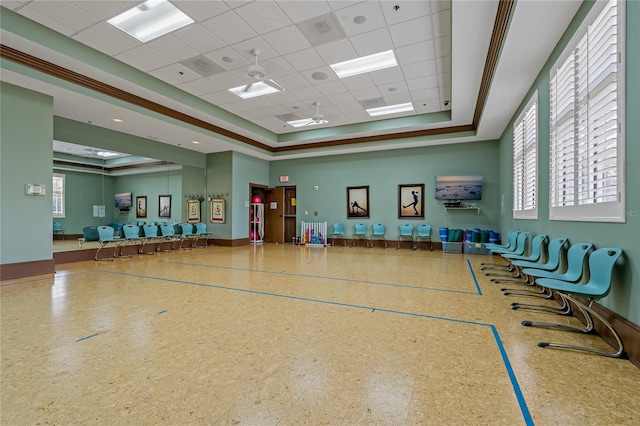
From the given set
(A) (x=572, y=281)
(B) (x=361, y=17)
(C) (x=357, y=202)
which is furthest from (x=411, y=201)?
(A) (x=572, y=281)

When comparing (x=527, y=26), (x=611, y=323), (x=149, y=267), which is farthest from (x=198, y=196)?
(x=611, y=323)

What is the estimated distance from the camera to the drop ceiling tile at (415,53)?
522 cm

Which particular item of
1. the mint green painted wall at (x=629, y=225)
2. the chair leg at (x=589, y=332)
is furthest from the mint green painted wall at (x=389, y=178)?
the chair leg at (x=589, y=332)

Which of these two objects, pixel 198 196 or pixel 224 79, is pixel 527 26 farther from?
pixel 198 196

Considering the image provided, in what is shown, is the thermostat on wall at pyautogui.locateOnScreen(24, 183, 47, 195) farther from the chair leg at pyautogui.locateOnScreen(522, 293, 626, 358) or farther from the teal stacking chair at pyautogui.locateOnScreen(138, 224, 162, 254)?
the chair leg at pyautogui.locateOnScreen(522, 293, 626, 358)

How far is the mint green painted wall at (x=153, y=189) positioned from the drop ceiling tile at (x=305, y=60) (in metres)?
6.24

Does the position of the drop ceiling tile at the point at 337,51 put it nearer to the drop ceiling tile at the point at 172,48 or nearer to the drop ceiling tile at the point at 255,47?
the drop ceiling tile at the point at 255,47

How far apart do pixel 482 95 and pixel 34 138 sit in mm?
8863

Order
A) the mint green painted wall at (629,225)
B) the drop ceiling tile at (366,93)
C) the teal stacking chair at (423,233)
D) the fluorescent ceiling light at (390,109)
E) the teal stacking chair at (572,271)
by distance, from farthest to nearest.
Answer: the teal stacking chair at (423,233) → the fluorescent ceiling light at (390,109) → the drop ceiling tile at (366,93) → the teal stacking chair at (572,271) → the mint green painted wall at (629,225)

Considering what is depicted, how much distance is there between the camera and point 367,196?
1097 centimetres

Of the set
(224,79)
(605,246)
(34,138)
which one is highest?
(224,79)

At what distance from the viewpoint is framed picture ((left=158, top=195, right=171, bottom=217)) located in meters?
9.71

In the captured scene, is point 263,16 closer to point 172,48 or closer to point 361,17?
point 361,17

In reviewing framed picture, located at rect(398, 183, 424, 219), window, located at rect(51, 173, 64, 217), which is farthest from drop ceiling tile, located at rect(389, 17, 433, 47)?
window, located at rect(51, 173, 64, 217)
